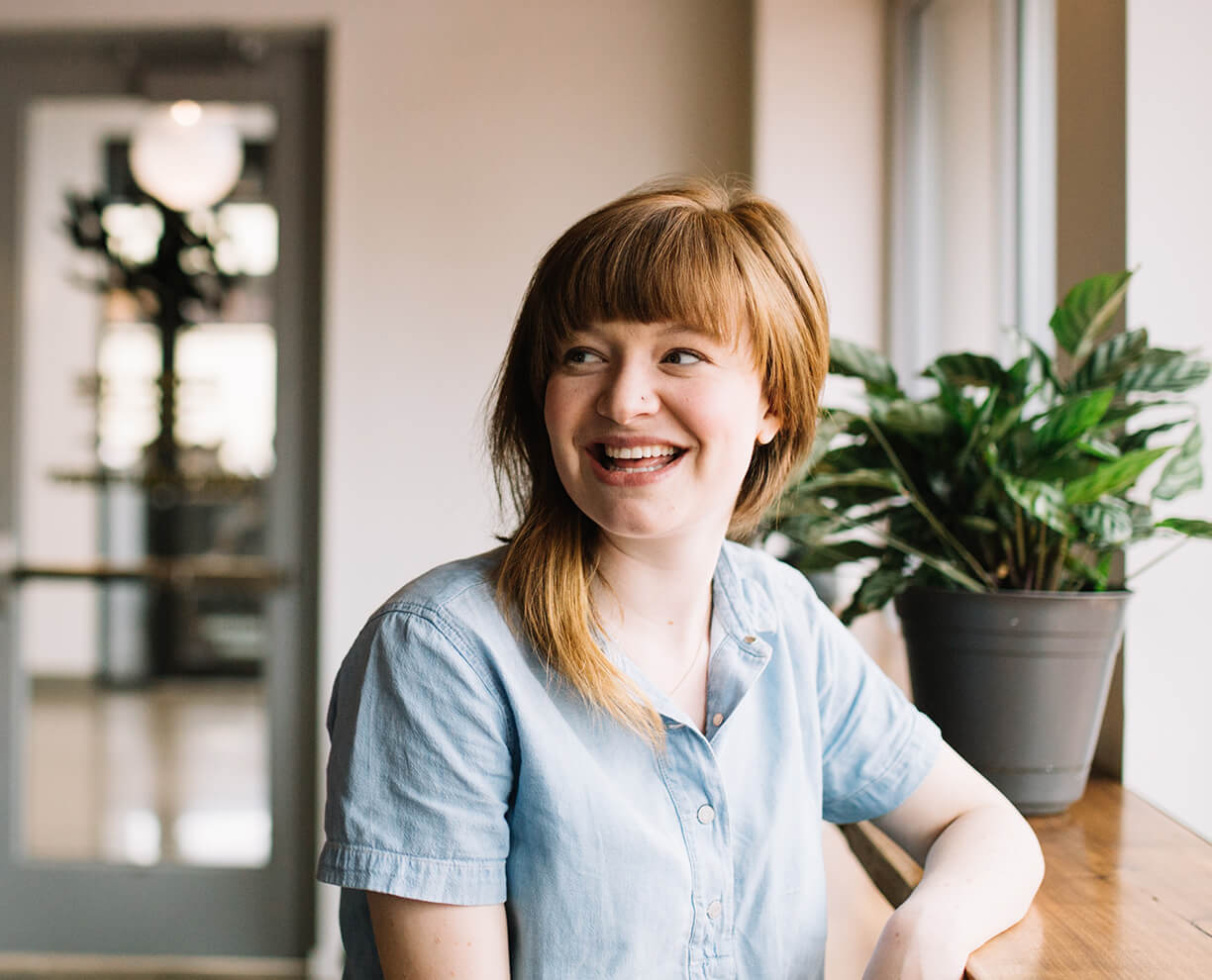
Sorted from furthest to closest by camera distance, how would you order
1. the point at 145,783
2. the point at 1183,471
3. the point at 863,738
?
the point at 145,783
the point at 1183,471
the point at 863,738

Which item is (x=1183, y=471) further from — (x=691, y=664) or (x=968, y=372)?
(x=691, y=664)

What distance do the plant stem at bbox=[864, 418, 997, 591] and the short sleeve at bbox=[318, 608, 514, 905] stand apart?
0.57 meters

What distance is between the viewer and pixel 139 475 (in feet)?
10.6

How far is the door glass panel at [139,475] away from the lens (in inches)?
126

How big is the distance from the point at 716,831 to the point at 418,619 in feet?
1.02

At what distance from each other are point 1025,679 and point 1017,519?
0.17m

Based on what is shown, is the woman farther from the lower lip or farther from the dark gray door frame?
the dark gray door frame

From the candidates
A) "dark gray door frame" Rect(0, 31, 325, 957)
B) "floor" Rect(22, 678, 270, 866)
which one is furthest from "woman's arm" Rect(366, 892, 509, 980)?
"floor" Rect(22, 678, 270, 866)

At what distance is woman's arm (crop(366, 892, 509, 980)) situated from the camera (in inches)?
34.3

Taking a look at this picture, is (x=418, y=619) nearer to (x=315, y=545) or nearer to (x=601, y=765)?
(x=601, y=765)

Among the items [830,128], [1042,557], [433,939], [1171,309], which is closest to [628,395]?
[433,939]

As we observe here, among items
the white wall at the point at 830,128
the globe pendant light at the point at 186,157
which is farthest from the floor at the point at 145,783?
the white wall at the point at 830,128

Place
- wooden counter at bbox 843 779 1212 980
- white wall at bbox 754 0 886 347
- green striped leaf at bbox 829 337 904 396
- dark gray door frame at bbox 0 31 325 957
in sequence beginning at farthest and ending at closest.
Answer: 1. dark gray door frame at bbox 0 31 325 957
2. white wall at bbox 754 0 886 347
3. green striped leaf at bbox 829 337 904 396
4. wooden counter at bbox 843 779 1212 980

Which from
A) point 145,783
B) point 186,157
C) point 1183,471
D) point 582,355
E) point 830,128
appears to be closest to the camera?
point 582,355
